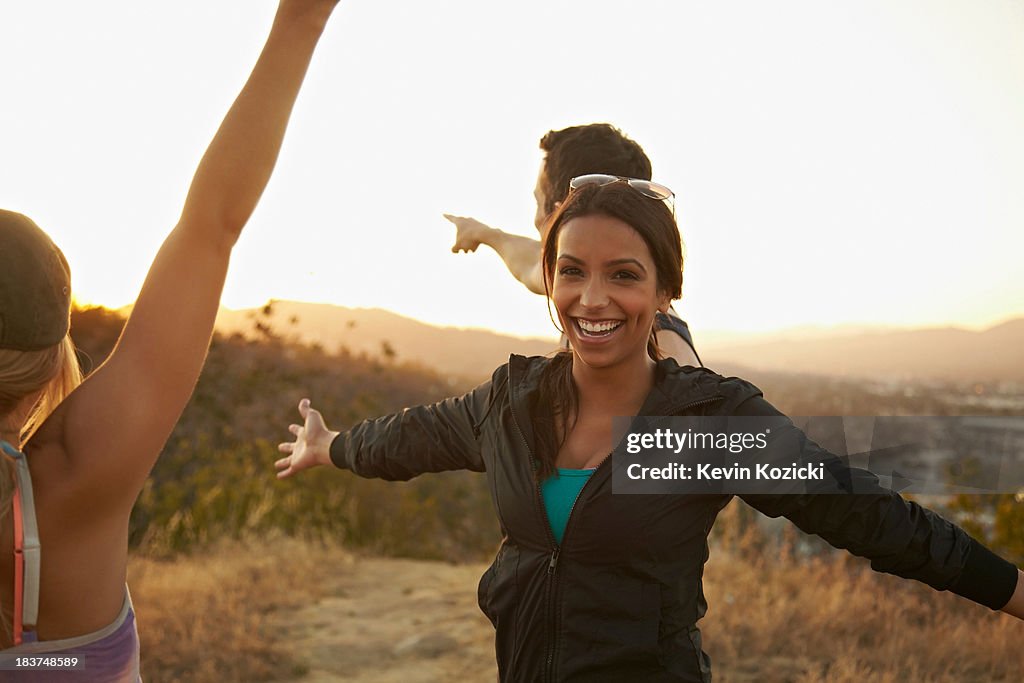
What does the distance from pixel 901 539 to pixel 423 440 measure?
122cm

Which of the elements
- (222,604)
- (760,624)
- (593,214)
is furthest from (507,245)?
(222,604)


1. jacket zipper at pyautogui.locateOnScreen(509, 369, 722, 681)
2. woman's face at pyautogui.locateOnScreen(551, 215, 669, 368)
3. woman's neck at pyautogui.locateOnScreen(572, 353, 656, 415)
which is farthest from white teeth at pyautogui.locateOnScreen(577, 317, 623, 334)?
jacket zipper at pyautogui.locateOnScreen(509, 369, 722, 681)

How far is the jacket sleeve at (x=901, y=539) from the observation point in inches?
70.6

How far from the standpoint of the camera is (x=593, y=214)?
80.8 inches

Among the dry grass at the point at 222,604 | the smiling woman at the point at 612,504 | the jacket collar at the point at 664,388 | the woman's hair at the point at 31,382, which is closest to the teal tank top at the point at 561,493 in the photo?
the smiling woman at the point at 612,504

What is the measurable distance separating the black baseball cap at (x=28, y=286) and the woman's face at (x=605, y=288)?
3.77 ft

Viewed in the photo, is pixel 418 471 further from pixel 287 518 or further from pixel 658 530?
pixel 287 518

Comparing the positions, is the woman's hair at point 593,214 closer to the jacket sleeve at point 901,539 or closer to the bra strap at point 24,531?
the jacket sleeve at point 901,539

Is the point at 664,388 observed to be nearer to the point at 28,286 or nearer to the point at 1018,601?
the point at 1018,601

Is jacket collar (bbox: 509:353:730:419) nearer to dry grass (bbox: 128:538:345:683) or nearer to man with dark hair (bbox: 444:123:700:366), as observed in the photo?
man with dark hair (bbox: 444:123:700:366)

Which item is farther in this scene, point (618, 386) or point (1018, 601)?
point (618, 386)

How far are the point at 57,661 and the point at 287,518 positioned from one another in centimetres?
577

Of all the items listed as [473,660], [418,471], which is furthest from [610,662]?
[473,660]

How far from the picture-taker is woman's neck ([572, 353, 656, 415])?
6.86 feet
